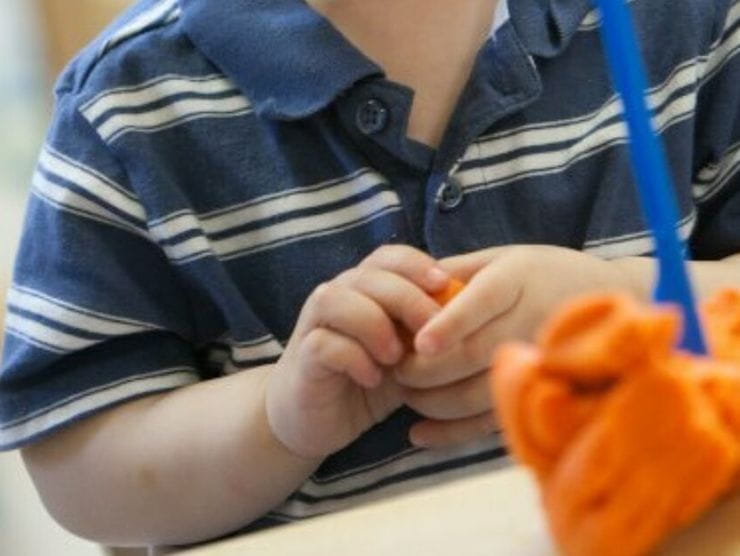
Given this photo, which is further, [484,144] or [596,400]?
[484,144]

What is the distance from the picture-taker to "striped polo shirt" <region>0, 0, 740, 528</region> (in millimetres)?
523

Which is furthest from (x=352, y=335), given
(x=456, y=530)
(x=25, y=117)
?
(x=25, y=117)

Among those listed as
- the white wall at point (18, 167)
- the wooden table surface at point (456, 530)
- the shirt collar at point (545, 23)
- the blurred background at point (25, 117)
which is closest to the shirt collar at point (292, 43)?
the shirt collar at point (545, 23)

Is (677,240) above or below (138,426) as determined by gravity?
above

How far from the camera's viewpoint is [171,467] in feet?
1.69

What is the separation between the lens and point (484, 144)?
1.79 ft

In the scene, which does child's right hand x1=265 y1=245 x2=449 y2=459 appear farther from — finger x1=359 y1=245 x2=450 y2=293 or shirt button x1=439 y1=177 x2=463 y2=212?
shirt button x1=439 y1=177 x2=463 y2=212

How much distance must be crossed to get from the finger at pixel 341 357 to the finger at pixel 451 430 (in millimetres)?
57

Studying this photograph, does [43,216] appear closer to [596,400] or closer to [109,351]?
[109,351]

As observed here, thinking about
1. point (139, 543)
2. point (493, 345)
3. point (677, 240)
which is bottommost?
point (139, 543)

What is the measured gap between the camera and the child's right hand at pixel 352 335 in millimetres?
403

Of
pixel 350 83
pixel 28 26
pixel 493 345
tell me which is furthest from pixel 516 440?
pixel 28 26

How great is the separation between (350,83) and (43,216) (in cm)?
16

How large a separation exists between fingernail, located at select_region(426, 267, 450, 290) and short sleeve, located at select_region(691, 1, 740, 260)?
239 millimetres
